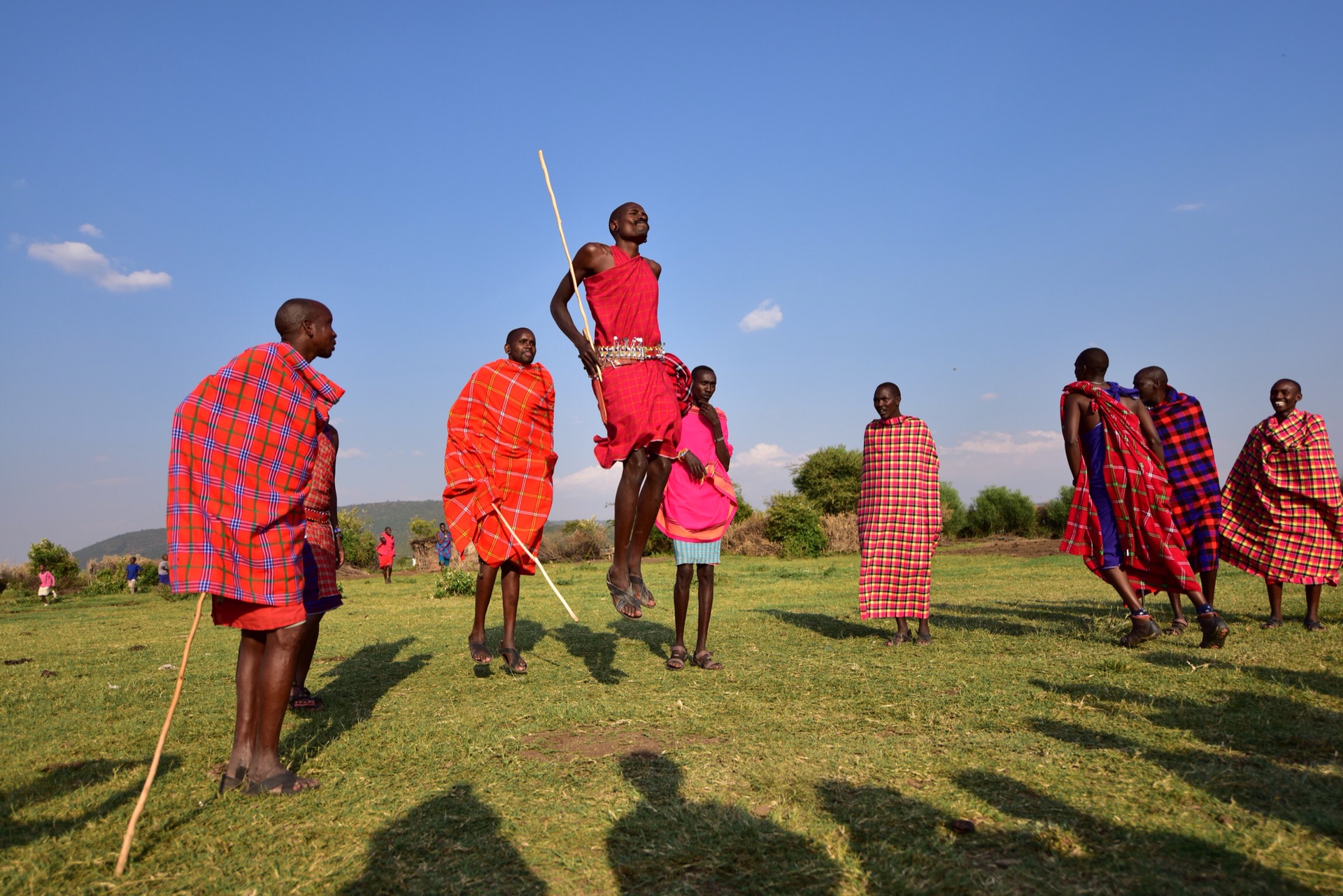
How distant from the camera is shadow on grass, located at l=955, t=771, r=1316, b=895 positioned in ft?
7.69

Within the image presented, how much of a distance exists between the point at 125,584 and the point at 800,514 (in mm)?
19877

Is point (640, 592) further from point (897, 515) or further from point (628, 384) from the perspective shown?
point (897, 515)

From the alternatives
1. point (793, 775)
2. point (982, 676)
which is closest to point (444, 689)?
point (793, 775)

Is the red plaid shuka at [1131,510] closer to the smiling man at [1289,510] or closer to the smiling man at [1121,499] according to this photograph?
the smiling man at [1121,499]

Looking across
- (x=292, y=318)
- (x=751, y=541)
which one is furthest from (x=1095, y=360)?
(x=751, y=541)

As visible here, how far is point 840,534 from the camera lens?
27.5 metres

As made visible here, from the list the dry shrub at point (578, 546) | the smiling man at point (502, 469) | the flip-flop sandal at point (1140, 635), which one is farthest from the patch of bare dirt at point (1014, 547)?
the smiling man at point (502, 469)

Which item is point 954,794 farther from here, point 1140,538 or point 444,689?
point 1140,538

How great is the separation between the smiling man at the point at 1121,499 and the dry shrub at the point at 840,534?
65.6ft

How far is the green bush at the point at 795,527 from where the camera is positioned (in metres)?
26.4

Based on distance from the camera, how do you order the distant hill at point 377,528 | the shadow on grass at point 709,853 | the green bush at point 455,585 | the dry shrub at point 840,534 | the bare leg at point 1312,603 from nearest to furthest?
1. the shadow on grass at point 709,853
2. the bare leg at point 1312,603
3. the green bush at point 455,585
4. the dry shrub at point 840,534
5. the distant hill at point 377,528

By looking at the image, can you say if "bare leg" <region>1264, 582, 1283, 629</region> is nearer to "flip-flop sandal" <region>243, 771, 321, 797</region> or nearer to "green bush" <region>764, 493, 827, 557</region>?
"flip-flop sandal" <region>243, 771, 321, 797</region>

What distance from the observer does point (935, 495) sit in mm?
7855

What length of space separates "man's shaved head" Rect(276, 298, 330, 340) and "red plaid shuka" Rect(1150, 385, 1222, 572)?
7155 millimetres
